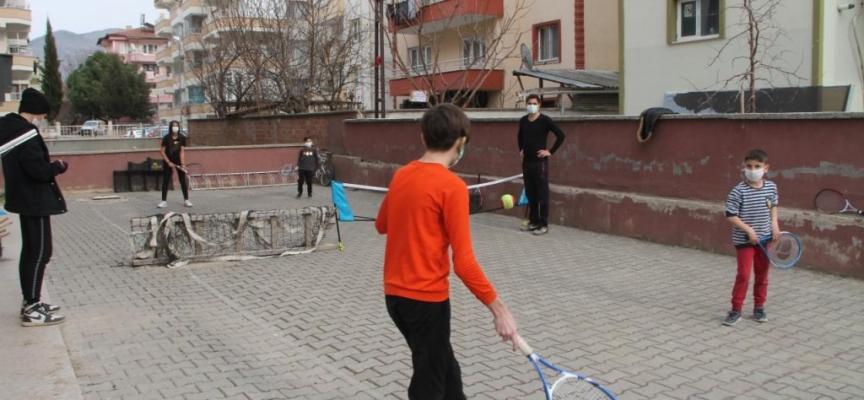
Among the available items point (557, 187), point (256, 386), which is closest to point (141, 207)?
point (557, 187)

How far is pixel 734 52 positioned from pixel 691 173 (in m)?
7.01

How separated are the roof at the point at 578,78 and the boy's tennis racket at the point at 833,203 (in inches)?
449

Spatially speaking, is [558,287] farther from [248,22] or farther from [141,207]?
[248,22]

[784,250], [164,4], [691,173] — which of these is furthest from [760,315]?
[164,4]

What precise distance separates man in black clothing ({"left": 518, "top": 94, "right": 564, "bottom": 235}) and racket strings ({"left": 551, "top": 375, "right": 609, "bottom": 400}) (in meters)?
7.52

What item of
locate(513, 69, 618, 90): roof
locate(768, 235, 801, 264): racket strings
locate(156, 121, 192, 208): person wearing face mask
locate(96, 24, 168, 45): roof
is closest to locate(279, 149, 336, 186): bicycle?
locate(156, 121, 192, 208): person wearing face mask

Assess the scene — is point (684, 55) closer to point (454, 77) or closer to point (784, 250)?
point (784, 250)

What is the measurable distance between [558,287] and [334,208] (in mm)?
3619

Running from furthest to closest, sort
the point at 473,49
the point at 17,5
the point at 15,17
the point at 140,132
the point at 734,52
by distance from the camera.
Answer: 1. the point at 17,5
2. the point at 15,17
3. the point at 140,132
4. the point at 473,49
5. the point at 734,52

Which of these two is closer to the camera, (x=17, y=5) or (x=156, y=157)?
(x=156, y=157)

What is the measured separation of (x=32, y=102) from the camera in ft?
20.7

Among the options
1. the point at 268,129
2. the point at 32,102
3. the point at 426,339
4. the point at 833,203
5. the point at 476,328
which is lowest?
the point at 476,328

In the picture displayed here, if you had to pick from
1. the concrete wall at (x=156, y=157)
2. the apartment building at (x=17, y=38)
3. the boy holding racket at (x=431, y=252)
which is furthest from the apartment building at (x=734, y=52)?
the apartment building at (x=17, y=38)

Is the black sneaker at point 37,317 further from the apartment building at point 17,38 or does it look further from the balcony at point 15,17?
the balcony at point 15,17
